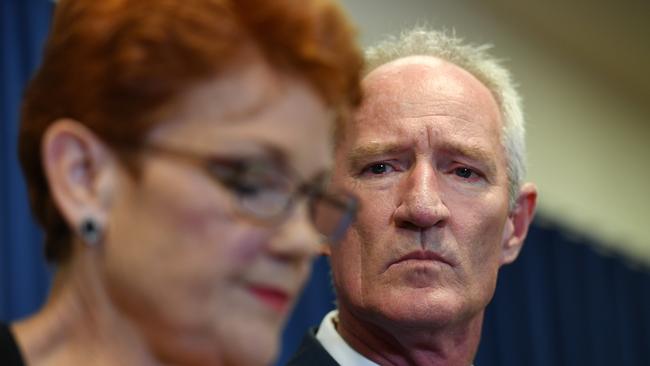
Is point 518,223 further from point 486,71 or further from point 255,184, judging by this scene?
point 255,184

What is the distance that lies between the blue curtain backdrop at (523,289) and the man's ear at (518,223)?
6.15ft

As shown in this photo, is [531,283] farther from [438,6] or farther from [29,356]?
[29,356]

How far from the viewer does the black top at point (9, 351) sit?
1.19 metres

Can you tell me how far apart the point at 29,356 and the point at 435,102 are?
118 cm

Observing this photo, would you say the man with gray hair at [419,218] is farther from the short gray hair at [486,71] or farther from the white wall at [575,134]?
the white wall at [575,134]

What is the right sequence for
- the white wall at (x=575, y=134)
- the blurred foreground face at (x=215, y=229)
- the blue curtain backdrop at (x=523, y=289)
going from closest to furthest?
the blurred foreground face at (x=215, y=229)
the blue curtain backdrop at (x=523, y=289)
the white wall at (x=575, y=134)

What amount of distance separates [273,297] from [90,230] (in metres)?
0.23

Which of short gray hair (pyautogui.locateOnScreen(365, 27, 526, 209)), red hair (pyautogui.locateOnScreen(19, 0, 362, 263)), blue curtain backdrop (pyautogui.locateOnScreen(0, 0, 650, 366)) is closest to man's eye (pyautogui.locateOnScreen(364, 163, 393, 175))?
short gray hair (pyautogui.locateOnScreen(365, 27, 526, 209))

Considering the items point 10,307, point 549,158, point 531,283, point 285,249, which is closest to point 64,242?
point 285,249

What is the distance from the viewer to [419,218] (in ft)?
6.56

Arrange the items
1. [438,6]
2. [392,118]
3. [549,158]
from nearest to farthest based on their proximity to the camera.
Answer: [392,118], [438,6], [549,158]

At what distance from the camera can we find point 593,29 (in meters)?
6.86

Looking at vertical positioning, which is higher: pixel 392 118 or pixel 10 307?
pixel 392 118

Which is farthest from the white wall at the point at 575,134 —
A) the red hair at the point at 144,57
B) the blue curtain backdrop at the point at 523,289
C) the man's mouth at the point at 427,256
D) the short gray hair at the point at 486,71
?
the red hair at the point at 144,57
